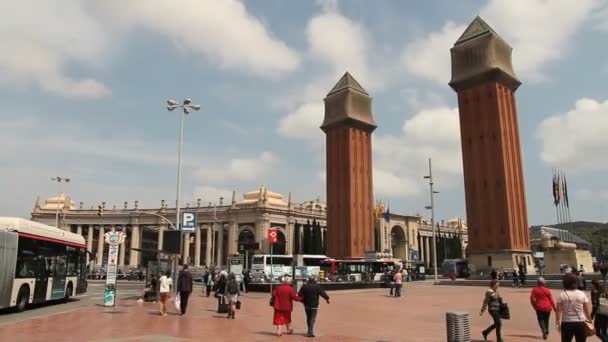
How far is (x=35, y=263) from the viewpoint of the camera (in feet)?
65.1

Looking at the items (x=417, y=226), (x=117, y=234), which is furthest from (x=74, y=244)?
(x=417, y=226)

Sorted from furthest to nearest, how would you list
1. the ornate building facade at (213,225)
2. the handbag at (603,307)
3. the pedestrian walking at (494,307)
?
the ornate building facade at (213,225) < the pedestrian walking at (494,307) < the handbag at (603,307)

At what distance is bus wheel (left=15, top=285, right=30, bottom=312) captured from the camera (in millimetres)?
18781

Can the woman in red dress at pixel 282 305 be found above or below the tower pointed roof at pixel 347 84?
below

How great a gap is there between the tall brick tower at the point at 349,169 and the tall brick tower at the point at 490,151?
19713 millimetres

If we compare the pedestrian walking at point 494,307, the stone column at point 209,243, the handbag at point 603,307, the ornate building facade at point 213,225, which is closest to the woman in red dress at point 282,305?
the pedestrian walking at point 494,307

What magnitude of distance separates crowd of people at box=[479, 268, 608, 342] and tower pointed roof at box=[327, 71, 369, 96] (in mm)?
68704

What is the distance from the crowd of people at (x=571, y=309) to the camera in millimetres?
7598

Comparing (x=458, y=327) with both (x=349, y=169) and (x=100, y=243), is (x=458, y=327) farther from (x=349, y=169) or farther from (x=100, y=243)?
(x=100, y=243)

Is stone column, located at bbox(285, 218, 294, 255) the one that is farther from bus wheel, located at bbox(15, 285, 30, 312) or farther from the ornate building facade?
bus wheel, located at bbox(15, 285, 30, 312)

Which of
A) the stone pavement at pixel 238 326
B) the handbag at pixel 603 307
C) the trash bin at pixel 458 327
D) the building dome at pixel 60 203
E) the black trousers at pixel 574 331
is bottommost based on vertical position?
the stone pavement at pixel 238 326

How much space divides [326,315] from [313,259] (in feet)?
116

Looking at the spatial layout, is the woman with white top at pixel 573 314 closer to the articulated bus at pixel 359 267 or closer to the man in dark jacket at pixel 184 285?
the man in dark jacket at pixel 184 285

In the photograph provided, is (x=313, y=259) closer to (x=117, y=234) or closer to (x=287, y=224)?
(x=117, y=234)
